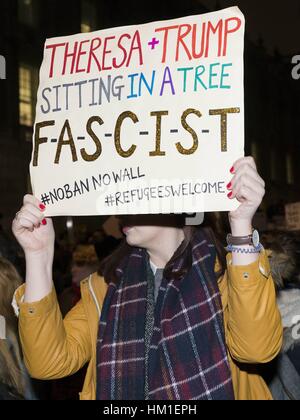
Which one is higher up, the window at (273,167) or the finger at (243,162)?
the window at (273,167)

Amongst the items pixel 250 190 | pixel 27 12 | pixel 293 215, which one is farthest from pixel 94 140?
pixel 27 12

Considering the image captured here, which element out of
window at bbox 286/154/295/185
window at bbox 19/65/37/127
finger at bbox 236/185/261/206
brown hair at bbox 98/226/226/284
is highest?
window at bbox 19/65/37/127

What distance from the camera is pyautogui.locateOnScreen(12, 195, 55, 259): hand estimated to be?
1.70 meters

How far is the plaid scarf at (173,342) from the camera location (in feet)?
5.65

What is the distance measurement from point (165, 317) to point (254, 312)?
370 mm

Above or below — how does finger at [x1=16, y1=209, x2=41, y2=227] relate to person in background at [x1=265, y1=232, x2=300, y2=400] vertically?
above

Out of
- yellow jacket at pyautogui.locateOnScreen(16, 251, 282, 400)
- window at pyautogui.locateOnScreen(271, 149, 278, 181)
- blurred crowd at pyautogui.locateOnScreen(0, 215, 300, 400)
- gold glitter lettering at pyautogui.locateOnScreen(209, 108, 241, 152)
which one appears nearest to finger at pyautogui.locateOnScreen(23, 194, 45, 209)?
yellow jacket at pyautogui.locateOnScreen(16, 251, 282, 400)


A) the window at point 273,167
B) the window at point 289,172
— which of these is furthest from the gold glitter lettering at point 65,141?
the window at point 289,172

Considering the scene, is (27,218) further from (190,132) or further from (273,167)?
(273,167)

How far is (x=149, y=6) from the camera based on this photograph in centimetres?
1714

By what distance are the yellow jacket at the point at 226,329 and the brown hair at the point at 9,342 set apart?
66 centimetres

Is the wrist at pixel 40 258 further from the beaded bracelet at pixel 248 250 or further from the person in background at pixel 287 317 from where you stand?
the person in background at pixel 287 317

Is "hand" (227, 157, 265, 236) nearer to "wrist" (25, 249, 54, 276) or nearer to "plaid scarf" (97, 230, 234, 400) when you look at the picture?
"plaid scarf" (97, 230, 234, 400)

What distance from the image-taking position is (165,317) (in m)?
1.81
